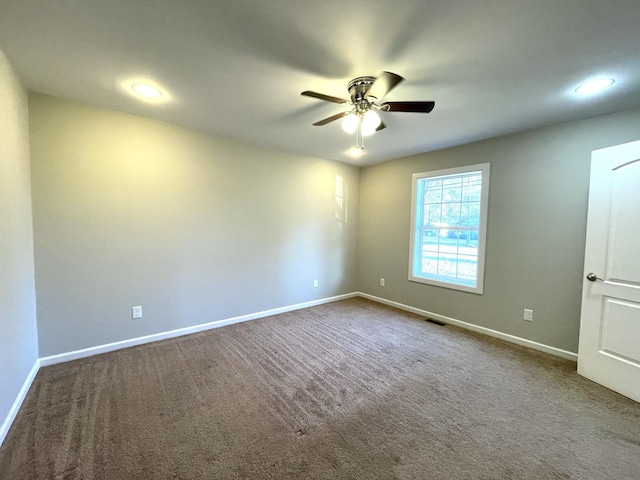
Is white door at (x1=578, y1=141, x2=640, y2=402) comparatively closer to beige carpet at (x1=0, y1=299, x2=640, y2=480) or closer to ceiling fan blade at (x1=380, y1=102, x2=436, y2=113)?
beige carpet at (x1=0, y1=299, x2=640, y2=480)

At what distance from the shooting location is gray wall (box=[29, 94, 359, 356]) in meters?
2.46

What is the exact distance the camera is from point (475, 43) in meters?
1.59

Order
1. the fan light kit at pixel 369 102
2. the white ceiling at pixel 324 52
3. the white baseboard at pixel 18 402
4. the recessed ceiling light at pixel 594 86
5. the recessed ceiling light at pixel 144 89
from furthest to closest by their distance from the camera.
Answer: the recessed ceiling light at pixel 144 89, the recessed ceiling light at pixel 594 86, the fan light kit at pixel 369 102, the white baseboard at pixel 18 402, the white ceiling at pixel 324 52

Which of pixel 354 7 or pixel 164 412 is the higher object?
pixel 354 7

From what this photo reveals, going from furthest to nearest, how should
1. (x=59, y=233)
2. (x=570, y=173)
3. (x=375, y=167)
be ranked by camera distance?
(x=375, y=167) < (x=570, y=173) < (x=59, y=233)

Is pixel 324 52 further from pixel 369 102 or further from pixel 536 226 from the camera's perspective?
pixel 536 226

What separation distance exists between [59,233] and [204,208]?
52.5 inches

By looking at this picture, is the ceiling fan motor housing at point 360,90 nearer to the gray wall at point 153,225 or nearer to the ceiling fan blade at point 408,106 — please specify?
the ceiling fan blade at point 408,106

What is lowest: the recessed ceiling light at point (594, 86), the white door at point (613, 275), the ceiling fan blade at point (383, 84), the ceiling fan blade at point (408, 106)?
the white door at point (613, 275)

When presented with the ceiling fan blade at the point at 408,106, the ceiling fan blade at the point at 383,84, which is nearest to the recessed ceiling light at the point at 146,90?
the ceiling fan blade at the point at 383,84

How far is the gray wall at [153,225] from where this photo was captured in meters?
2.46

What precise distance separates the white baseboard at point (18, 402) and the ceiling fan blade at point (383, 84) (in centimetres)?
321

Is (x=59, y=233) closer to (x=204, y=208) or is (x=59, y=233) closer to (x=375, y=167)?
(x=204, y=208)

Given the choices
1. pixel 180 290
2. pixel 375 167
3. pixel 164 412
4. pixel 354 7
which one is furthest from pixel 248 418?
pixel 375 167
